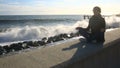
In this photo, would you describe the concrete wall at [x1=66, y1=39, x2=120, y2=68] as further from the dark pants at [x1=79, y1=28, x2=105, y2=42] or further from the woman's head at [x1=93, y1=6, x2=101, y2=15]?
the woman's head at [x1=93, y1=6, x2=101, y2=15]

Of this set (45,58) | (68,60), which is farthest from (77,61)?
(45,58)

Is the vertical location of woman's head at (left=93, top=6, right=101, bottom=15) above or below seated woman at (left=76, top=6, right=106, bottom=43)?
above

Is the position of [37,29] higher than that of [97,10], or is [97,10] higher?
[97,10]

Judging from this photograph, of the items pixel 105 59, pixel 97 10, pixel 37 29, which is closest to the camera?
pixel 105 59

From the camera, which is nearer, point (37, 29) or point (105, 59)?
point (105, 59)

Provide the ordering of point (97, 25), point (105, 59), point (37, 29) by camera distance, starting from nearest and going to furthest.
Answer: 1. point (105, 59)
2. point (97, 25)
3. point (37, 29)

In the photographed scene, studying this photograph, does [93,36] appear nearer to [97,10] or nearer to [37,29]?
[97,10]

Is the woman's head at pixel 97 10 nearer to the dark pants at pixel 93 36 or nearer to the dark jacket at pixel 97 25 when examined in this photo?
the dark jacket at pixel 97 25

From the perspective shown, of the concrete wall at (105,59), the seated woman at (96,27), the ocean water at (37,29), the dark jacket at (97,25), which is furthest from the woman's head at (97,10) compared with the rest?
the ocean water at (37,29)

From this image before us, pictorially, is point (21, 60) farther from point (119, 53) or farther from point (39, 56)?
point (119, 53)

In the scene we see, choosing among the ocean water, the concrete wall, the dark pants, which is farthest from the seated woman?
the ocean water

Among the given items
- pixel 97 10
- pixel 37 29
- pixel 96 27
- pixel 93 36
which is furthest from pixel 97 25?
pixel 37 29

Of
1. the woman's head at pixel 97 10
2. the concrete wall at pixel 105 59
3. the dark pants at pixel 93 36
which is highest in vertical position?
the woman's head at pixel 97 10

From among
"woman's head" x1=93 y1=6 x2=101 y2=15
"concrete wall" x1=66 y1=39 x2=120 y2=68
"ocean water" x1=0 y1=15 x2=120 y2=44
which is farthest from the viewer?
"ocean water" x1=0 y1=15 x2=120 y2=44
